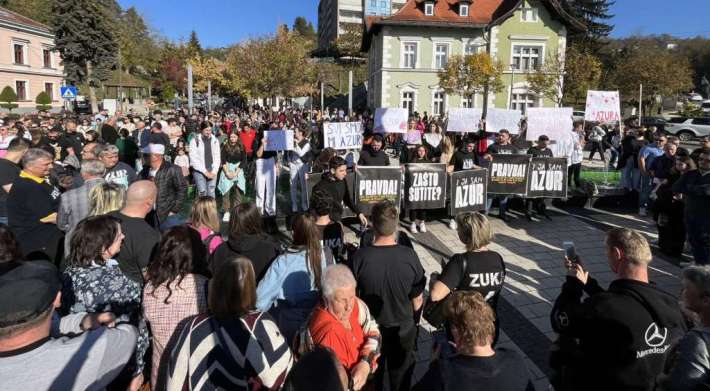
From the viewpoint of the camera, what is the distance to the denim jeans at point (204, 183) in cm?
901

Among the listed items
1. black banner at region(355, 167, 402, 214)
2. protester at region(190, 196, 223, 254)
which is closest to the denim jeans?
black banner at region(355, 167, 402, 214)

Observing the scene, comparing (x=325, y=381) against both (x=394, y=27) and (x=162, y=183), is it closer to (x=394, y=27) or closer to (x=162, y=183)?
(x=162, y=183)

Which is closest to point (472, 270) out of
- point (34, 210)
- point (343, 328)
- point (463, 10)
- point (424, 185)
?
point (343, 328)

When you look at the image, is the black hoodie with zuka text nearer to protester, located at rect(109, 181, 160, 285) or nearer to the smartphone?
the smartphone

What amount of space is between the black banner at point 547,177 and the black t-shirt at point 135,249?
25.4 feet

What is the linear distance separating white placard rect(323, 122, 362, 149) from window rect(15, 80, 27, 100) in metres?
52.1

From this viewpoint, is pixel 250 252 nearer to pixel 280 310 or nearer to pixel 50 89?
pixel 280 310

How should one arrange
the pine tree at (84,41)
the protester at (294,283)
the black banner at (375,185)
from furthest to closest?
the pine tree at (84,41) < the black banner at (375,185) < the protester at (294,283)

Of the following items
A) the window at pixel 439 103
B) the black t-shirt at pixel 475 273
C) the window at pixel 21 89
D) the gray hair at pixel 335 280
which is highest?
the window at pixel 21 89

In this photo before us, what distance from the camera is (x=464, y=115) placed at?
12.2 meters

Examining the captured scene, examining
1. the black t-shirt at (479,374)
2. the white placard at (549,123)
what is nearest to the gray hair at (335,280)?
the black t-shirt at (479,374)

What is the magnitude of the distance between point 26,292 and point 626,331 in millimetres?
2900

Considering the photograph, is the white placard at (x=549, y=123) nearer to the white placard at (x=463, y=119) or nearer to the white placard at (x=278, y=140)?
the white placard at (x=463, y=119)

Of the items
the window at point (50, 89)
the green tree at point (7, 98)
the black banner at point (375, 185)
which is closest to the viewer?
the black banner at point (375, 185)
